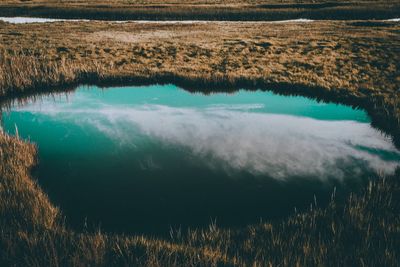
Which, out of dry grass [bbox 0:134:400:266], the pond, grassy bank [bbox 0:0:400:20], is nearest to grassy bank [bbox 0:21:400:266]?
dry grass [bbox 0:134:400:266]

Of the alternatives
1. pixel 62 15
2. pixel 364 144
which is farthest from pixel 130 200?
pixel 62 15

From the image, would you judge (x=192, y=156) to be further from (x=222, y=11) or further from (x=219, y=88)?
(x=222, y=11)

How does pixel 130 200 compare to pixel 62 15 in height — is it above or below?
below

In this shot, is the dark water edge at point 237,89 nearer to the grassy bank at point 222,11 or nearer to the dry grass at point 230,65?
the dry grass at point 230,65

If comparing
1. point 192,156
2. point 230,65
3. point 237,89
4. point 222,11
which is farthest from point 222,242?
point 222,11

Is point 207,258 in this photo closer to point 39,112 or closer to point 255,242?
point 255,242

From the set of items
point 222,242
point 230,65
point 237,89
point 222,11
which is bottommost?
point 222,242
